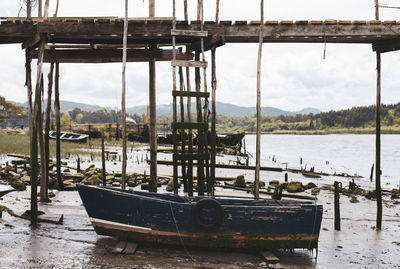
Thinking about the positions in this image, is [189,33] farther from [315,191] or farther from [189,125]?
[315,191]

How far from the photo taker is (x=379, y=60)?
36.9 feet

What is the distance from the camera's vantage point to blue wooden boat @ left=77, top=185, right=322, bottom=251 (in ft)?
26.7

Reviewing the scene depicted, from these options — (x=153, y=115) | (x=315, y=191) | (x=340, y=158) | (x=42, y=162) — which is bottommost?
(x=340, y=158)

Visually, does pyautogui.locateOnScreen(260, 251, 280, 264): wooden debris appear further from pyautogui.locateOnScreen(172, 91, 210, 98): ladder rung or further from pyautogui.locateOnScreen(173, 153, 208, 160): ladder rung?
pyautogui.locateOnScreen(172, 91, 210, 98): ladder rung

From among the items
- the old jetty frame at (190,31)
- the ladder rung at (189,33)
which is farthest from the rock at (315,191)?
the ladder rung at (189,33)

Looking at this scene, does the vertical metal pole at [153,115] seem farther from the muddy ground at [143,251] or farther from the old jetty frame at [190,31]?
the muddy ground at [143,251]

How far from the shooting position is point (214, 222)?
26.6 feet

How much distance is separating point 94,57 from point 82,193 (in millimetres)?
5454

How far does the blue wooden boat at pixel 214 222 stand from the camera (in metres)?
8.13

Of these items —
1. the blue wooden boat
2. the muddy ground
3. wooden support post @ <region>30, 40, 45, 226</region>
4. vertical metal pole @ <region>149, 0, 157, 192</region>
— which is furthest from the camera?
vertical metal pole @ <region>149, 0, 157, 192</region>

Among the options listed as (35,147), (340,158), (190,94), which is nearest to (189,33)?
(190,94)

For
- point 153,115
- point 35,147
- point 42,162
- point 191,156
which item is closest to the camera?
point 35,147

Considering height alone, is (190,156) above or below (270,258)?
above

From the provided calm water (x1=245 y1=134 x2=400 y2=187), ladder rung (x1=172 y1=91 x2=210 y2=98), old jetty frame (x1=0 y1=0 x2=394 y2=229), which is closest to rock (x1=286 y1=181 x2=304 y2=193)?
old jetty frame (x1=0 y1=0 x2=394 y2=229)
